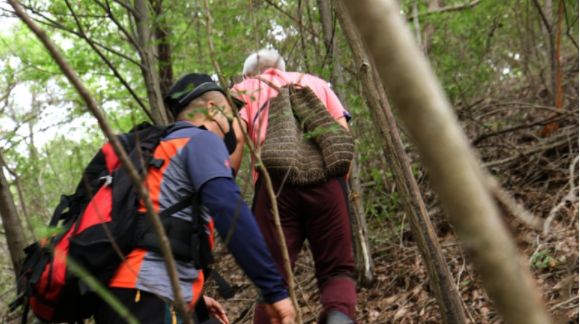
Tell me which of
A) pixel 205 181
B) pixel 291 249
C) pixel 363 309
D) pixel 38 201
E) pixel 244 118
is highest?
pixel 38 201

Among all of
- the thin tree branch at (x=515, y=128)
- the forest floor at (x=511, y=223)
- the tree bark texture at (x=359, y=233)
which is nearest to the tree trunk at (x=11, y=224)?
the forest floor at (x=511, y=223)

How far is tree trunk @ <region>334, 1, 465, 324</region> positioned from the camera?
2645 mm

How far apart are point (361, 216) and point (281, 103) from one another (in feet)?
5.91

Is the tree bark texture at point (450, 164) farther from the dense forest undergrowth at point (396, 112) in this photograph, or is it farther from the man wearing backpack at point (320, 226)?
the dense forest undergrowth at point (396, 112)

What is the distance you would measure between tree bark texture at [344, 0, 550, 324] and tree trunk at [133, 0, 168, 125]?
432 centimetres

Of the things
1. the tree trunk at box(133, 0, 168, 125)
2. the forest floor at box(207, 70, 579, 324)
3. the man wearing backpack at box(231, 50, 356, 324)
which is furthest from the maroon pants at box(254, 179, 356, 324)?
the tree trunk at box(133, 0, 168, 125)

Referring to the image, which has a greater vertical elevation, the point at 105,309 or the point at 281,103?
the point at 281,103

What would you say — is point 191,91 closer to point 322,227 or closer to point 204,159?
point 204,159

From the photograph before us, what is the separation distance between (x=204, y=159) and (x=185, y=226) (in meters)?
0.30

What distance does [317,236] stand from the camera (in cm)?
310

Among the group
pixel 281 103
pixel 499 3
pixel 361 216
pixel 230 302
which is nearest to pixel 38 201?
pixel 230 302

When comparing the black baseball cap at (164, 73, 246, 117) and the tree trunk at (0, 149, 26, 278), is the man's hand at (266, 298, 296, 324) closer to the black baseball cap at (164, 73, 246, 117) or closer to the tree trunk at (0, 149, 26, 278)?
the black baseball cap at (164, 73, 246, 117)

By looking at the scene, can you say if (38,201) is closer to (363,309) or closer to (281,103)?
(363,309)

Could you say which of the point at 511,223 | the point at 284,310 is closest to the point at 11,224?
the point at 284,310
